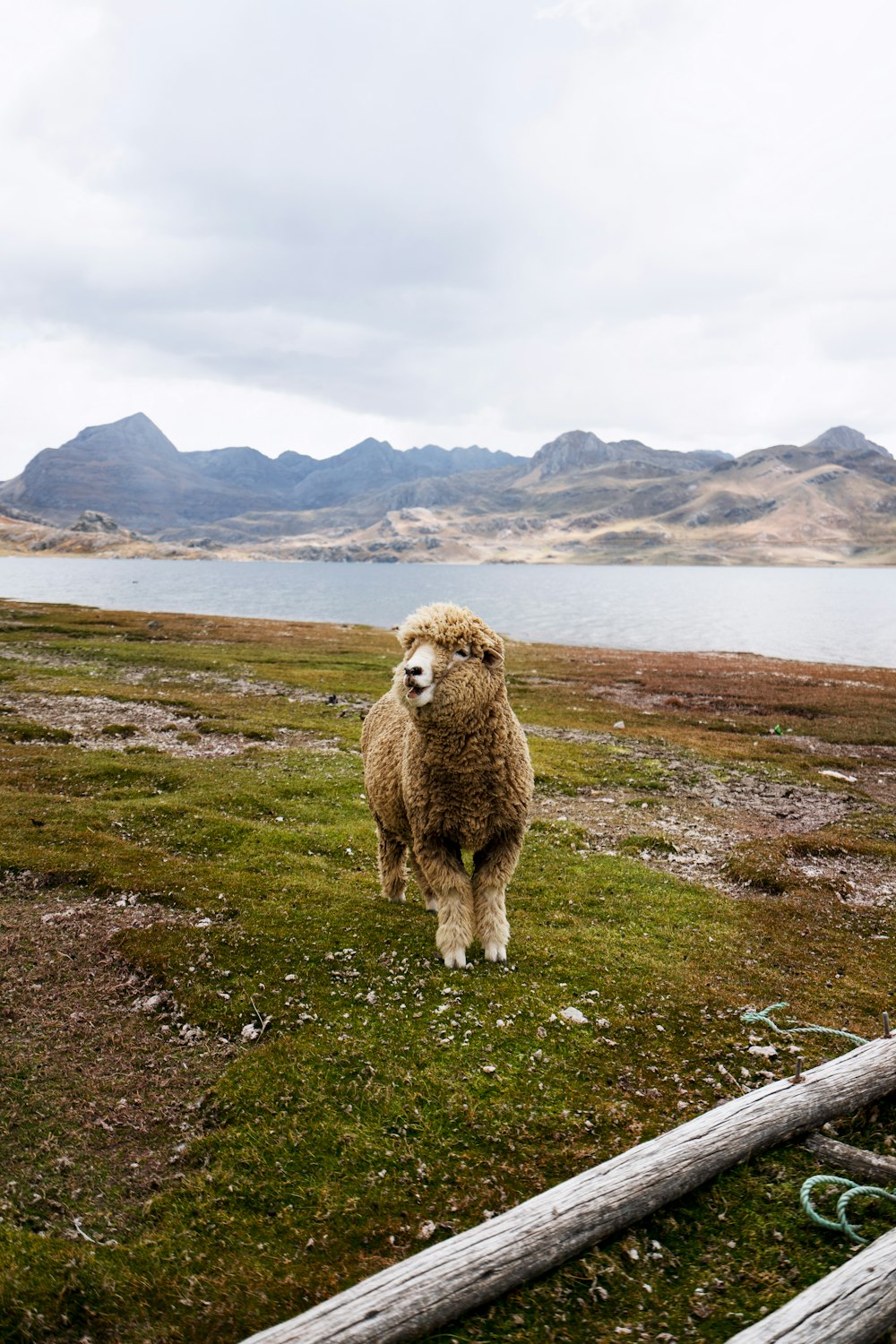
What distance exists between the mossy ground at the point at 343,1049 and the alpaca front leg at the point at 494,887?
0.36 meters

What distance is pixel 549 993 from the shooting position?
27.5 feet

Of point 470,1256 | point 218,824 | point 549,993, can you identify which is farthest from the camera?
point 218,824

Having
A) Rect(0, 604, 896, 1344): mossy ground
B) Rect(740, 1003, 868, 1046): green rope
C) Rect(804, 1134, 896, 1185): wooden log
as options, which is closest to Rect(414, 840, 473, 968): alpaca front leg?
Rect(0, 604, 896, 1344): mossy ground

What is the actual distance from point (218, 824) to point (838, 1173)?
12.4 m

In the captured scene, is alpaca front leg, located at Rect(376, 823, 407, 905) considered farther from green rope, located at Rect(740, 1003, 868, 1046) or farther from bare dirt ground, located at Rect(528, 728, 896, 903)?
bare dirt ground, located at Rect(528, 728, 896, 903)

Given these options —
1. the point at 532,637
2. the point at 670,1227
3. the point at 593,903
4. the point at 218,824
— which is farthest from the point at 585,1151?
the point at 532,637

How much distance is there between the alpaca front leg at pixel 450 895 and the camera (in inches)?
352

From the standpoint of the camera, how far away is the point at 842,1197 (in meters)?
4.96

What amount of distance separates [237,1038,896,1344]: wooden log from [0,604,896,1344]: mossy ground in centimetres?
21

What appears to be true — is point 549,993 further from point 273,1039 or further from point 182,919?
point 182,919

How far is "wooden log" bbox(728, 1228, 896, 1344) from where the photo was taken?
3.74m

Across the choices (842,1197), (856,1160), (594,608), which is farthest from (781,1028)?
(594,608)

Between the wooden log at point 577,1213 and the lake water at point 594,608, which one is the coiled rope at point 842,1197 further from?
the lake water at point 594,608

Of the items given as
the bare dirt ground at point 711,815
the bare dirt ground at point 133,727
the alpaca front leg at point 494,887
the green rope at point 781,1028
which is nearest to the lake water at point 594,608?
the bare dirt ground at point 133,727
